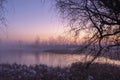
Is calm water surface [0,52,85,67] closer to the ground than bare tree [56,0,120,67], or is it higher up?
closer to the ground

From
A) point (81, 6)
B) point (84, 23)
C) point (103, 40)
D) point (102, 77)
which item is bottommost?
point (102, 77)

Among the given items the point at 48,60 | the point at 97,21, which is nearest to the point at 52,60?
the point at 48,60

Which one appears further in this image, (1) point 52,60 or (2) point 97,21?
(1) point 52,60

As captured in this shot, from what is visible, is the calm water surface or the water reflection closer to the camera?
the water reflection

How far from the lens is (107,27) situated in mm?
11484

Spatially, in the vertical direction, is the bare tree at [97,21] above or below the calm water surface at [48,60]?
above

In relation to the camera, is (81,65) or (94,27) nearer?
(94,27)

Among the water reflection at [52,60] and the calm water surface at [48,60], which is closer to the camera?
the water reflection at [52,60]

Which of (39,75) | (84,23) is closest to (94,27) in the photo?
(84,23)

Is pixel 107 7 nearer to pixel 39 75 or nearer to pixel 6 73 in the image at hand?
pixel 39 75

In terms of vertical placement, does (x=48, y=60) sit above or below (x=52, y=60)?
below

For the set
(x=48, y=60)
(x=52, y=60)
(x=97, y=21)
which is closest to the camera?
(x=97, y=21)

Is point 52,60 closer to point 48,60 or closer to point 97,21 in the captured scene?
point 48,60

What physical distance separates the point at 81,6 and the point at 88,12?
397 mm
